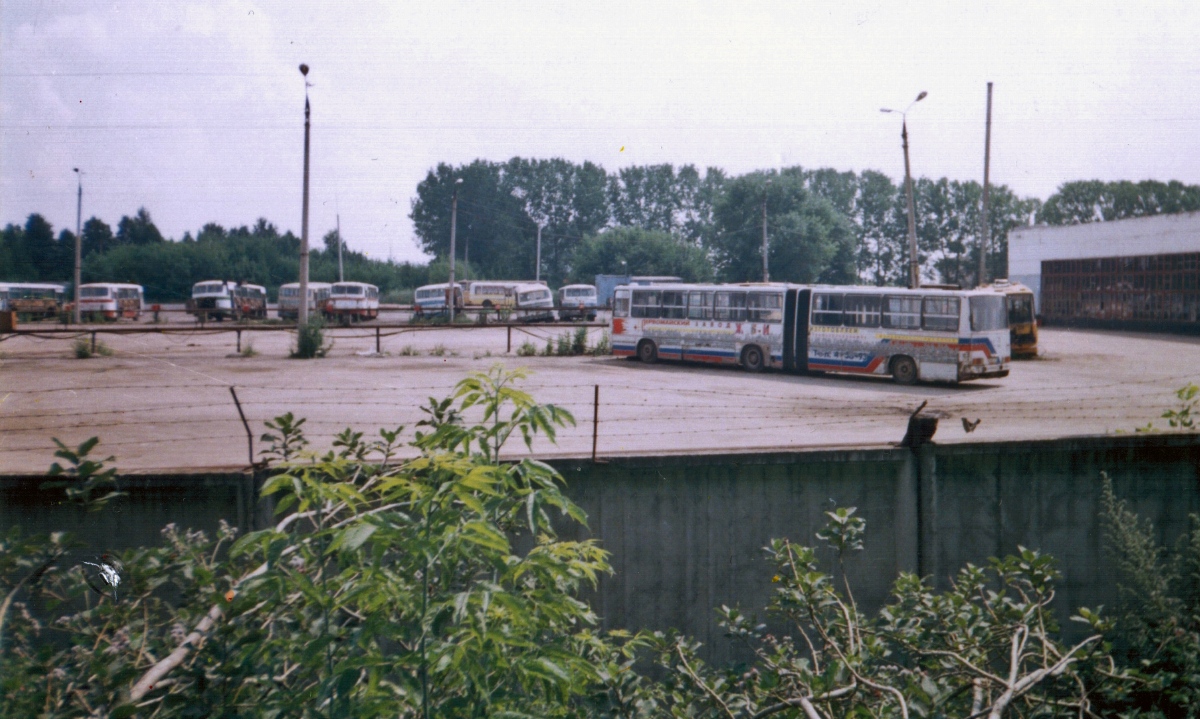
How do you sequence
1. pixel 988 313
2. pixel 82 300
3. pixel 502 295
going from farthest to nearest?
pixel 502 295 < pixel 82 300 < pixel 988 313

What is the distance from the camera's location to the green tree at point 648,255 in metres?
41.4

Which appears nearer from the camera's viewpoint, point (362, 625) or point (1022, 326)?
point (362, 625)

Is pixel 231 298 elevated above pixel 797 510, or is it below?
above

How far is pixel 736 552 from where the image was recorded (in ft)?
21.5

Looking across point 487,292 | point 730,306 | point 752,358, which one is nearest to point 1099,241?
point 730,306

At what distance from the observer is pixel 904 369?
796 inches

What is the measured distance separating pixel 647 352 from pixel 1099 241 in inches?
1083

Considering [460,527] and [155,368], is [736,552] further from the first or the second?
[155,368]

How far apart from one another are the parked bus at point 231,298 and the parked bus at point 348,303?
4705 mm

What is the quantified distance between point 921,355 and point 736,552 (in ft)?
48.9

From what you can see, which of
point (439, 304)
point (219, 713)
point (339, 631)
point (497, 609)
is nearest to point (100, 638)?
point (219, 713)

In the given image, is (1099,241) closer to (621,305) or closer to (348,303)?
(621,305)

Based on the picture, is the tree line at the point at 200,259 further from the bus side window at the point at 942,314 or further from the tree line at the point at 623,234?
the bus side window at the point at 942,314

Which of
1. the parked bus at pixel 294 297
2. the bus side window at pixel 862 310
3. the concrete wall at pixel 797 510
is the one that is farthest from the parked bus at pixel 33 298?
the concrete wall at pixel 797 510
